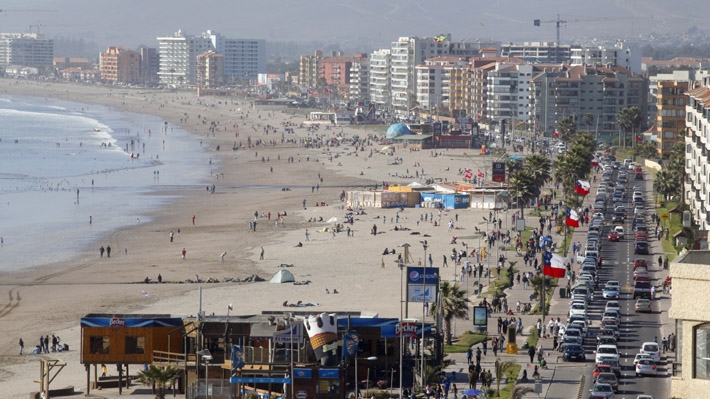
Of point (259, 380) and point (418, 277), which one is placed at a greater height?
point (418, 277)

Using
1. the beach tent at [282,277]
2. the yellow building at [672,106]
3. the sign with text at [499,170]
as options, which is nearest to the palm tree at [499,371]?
the beach tent at [282,277]

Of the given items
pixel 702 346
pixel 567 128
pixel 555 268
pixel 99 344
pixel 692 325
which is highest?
pixel 692 325

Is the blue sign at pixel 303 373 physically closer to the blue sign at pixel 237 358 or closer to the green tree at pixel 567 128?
the blue sign at pixel 237 358

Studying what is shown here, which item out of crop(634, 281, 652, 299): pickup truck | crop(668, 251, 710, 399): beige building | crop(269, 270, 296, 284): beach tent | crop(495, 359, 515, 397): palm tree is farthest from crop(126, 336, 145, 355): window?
crop(668, 251, 710, 399): beige building

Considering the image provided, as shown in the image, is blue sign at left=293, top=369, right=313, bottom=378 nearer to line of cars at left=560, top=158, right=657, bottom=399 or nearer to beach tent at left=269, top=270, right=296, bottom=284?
line of cars at left=560, top=158, right=657, bottom=399

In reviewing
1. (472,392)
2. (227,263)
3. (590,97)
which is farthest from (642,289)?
(590,97)

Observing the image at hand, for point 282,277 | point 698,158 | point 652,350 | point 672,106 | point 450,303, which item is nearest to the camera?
point 652,350

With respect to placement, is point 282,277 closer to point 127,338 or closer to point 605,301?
point 605,301
